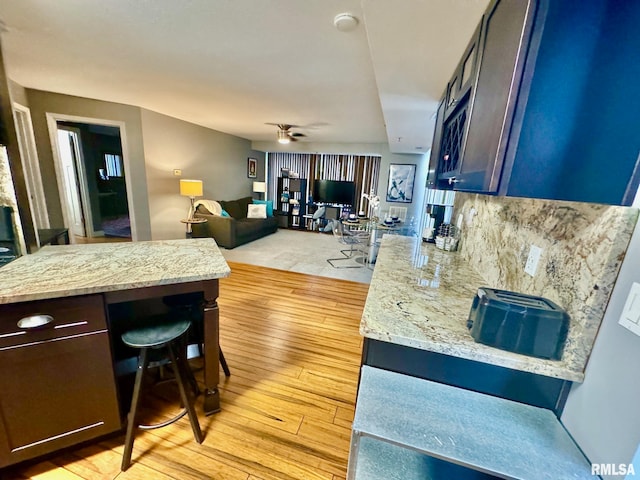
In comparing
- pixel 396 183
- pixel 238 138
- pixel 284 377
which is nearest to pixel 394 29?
pixel 284 377

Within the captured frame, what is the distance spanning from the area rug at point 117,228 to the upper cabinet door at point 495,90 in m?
6.76

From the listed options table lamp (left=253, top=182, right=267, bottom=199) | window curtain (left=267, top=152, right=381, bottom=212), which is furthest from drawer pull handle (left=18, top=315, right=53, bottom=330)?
window curtain (left=267, top=152, right=381, bottom=212)

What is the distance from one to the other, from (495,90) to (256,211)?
6.40 m

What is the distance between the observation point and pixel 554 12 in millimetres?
631

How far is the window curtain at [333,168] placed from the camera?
784 cm

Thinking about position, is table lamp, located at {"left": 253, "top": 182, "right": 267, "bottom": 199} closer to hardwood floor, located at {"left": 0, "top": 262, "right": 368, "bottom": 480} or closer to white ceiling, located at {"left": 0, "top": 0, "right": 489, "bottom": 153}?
white ceiling, located at {"left": 0, "top": 0, "right": 489, "bottom": 153}

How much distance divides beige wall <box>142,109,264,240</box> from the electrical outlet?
212 inches

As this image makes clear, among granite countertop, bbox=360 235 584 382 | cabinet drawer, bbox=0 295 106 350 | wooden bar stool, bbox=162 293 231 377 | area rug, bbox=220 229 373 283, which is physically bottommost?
area rug, bbox=220 229 373 283

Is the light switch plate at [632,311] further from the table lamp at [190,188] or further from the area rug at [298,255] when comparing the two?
the table lamp at [190,188]

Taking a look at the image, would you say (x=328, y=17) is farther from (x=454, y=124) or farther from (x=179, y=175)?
(x=179, y=175)

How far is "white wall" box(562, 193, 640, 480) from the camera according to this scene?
644mm

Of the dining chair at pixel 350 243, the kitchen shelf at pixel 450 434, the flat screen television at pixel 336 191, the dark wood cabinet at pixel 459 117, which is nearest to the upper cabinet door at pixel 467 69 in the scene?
the dark wood cabinet at pixel 459 117

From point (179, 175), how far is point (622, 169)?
5.92 meters

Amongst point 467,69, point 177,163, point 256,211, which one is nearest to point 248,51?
point 467,69
